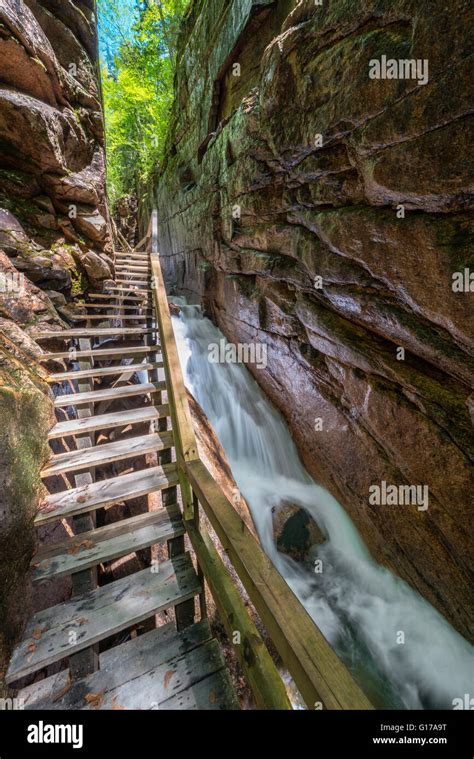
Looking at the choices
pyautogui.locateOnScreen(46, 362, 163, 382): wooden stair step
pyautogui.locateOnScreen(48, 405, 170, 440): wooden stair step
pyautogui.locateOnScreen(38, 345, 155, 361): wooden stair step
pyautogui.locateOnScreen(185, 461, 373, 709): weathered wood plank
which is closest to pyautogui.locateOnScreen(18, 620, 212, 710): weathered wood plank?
pyautogui.locateOnScreen(185, 461, 373, 709): weathered wood plank

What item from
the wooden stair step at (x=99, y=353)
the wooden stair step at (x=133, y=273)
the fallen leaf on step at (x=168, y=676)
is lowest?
the fallen leaf on step at (x=168, y=676)

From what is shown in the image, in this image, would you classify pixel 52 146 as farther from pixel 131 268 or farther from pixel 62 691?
pixel 62 691

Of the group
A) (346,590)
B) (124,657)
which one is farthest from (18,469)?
(346,590)

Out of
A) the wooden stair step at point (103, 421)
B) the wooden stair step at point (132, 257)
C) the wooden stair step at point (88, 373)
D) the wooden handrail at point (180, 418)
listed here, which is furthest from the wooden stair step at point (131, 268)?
the wooden stair step at point (103, 421)

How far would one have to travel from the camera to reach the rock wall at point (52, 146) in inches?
193

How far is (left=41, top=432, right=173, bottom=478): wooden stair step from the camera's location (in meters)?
2.77

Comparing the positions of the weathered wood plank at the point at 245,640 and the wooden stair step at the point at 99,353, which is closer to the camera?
the weathered wood plank at the point at 245,640

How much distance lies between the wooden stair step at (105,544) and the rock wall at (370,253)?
2.93 meters

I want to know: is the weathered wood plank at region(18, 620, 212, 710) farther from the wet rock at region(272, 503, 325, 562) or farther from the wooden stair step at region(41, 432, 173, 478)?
the wet rock at region(272, 503, 325, 562)

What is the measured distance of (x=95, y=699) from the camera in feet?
5.74

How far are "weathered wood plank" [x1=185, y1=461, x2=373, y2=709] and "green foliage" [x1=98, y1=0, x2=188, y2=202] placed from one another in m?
17.9

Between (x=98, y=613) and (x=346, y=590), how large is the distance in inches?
141

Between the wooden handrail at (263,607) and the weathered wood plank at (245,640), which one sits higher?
the wooden handrail at (263,607)

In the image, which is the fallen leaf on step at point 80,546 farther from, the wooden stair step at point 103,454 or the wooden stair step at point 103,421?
the wooden stair step at point 103,421
